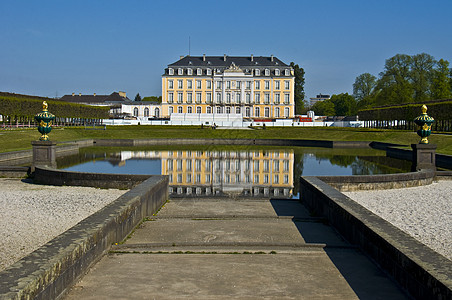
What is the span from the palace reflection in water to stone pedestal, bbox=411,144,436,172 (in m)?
4.10

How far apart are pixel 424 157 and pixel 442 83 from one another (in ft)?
148

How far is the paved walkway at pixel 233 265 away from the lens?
4.51m

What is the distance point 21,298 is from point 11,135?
29650 millimetres

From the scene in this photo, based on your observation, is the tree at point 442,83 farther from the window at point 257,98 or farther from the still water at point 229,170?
the still water at point 229,170

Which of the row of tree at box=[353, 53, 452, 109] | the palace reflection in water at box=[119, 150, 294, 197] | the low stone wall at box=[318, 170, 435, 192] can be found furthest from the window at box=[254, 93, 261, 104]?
the low stone wall at box=[318, 170, 435, 192]

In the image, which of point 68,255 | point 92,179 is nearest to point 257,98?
point 92,179

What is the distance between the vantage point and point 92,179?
12.5m

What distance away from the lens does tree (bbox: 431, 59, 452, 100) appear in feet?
180

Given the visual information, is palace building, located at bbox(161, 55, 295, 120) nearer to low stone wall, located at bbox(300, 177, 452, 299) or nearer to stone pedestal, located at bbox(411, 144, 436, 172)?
stone pedestal, located at bbox(411, 144, 436, 172)

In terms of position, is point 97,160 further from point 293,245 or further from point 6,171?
point 293,245

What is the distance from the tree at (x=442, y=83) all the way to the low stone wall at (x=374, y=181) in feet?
152

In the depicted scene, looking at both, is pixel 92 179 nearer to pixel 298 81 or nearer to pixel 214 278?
pixel 214 278

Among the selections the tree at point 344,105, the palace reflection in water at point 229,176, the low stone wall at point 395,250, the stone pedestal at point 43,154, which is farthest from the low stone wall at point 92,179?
the tree at point 344,105

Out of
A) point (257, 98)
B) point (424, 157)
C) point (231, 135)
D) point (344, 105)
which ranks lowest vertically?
point (424, 157)
